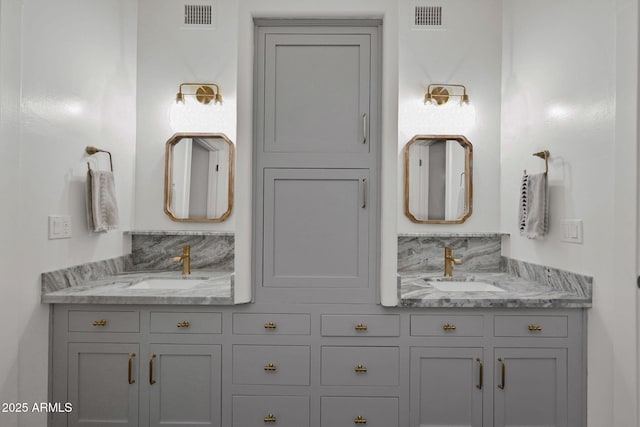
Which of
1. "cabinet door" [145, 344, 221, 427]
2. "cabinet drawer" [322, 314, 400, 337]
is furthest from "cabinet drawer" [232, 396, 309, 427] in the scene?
"cabinet drawer" [322, 314, 400, 337]

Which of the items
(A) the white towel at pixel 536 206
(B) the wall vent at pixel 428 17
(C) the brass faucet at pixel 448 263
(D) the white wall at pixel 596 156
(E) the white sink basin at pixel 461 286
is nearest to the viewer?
(D) the white wall at pixel 596 156

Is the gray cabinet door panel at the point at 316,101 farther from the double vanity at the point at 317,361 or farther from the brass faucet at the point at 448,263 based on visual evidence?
the brass faucet at the point at 448,263

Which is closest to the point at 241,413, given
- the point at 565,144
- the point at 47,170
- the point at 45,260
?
the point at 45,260

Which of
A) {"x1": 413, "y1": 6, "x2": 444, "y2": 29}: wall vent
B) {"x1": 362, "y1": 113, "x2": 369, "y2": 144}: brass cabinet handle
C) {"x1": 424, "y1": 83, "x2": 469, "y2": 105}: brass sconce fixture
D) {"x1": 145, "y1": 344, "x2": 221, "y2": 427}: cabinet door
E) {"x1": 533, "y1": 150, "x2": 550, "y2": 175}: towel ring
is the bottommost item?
{"x1": 145, "y1": 344, "x2": 221, "y2": 427}: cabinet door

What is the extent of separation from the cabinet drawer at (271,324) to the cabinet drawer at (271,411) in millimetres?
305

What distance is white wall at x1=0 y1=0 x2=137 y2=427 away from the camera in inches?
70.6

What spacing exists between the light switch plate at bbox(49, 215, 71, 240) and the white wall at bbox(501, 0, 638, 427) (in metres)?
2.50

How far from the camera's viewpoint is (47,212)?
6.59ft

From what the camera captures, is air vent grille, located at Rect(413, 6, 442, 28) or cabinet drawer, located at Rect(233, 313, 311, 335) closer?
cabinet drawer, located at Rect(233, 313, 311, 335)

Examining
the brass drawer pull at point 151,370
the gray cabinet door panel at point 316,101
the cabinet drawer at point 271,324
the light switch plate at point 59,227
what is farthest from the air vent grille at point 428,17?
the brass drawer pull at point 151,370

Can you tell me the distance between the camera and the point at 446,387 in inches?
78.4

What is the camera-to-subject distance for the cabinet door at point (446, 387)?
1981 millimetres

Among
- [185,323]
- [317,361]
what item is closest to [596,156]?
[317,361]

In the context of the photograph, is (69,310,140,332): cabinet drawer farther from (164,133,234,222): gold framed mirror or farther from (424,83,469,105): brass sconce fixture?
(424,83,469,105): brass sconce fixture
